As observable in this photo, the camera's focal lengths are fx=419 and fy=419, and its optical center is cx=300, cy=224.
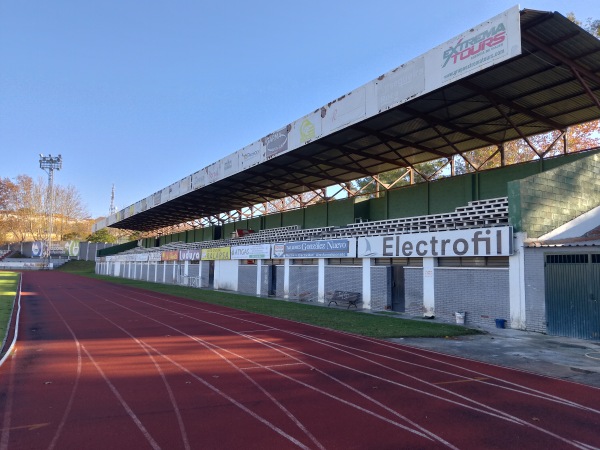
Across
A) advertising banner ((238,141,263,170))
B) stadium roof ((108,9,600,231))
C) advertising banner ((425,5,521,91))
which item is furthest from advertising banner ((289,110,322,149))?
advertising banner ((425,5,521,91))

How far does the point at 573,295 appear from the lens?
1252 cm

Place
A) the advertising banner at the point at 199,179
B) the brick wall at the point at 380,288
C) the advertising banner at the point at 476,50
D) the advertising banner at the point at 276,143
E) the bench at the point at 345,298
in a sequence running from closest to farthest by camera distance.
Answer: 1. the advertising banner at the point at 476,50
2. the brick wall at the point at 380,288
3. the bench at the point at 345,298
4. the advertising banner at the point at 276,143
5. the advertising banner at the point at 199,179

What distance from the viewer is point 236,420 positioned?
19.6ft

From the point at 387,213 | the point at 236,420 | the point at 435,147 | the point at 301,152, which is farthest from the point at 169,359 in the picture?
the point at 387,213

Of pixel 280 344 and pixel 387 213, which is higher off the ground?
pixel 387 213

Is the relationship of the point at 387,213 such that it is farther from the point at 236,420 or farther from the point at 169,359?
the point at 236,420

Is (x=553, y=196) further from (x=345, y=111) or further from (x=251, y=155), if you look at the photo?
(x=251, y=155)

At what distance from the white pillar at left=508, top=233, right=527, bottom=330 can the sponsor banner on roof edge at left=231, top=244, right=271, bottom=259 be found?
57.4 ft

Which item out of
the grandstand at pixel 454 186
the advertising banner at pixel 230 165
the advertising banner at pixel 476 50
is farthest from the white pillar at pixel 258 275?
the advertising banner at pixel 476 50

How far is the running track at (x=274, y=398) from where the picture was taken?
17.7 feet

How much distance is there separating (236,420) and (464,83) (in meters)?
14.2

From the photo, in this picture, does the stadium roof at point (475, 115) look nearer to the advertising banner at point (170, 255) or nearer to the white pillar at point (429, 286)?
the white pillar at point (429, 286)

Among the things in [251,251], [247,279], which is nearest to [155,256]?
[247,279]

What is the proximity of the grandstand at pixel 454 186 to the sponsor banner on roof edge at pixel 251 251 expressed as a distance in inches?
5.2
